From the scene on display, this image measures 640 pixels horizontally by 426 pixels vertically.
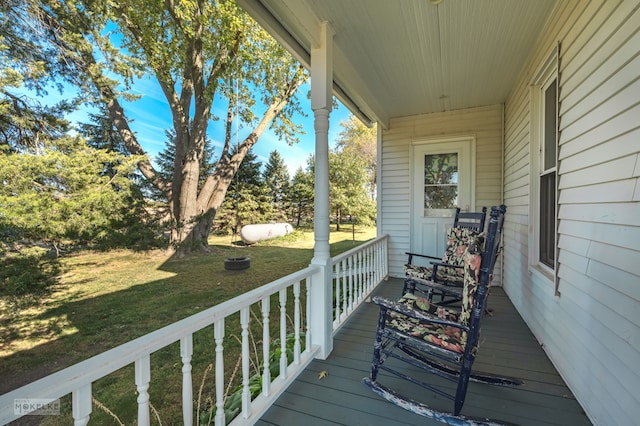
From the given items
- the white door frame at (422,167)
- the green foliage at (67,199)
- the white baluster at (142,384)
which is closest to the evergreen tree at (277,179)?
the green foliage at (67,199)

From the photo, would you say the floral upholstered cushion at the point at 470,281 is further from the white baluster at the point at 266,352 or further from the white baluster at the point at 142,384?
the white baluster at the point at 142,384

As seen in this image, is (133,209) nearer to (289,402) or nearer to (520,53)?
(289,402)

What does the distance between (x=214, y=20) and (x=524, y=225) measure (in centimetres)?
798

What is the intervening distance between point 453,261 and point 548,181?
1268 millimetres

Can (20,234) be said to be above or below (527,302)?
above

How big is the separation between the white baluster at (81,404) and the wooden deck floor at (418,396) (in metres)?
1.00

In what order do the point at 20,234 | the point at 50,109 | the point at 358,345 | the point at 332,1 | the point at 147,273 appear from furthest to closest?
the point at 147,273 < the point at 50,109 < the point at 20,234 < the point at 358,345 < the point at 332,1

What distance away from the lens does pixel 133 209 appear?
4840 mm

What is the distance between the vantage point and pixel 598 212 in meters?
1.47

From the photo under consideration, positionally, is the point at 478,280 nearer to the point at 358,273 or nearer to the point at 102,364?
the point at 102,364

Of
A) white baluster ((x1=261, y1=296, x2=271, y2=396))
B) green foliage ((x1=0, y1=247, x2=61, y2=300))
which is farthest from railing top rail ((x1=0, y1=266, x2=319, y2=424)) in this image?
green foliage ((x1=0, y1=247, x2=61, y2=300))

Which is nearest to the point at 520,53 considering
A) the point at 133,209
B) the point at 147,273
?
the point at 133,209

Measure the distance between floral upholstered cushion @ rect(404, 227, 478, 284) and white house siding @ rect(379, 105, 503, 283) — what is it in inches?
44.3

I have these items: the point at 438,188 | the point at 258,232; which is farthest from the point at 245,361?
the point at 258,232
